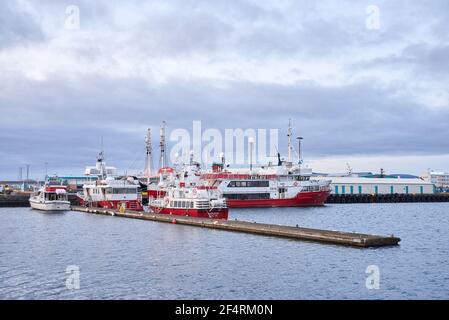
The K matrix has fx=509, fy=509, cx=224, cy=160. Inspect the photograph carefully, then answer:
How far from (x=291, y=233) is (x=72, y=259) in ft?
68.4

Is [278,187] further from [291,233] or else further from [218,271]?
[218,271]

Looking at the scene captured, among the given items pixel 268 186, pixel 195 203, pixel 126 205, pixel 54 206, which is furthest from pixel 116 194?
pixel 268 186

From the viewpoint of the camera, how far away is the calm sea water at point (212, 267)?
28047 millimetres

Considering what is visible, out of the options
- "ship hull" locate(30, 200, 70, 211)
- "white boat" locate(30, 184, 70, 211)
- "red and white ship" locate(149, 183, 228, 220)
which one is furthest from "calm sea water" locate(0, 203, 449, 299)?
"white boat" locate(30, 184, 70, 211)

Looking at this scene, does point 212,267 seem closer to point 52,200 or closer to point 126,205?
point 126,205

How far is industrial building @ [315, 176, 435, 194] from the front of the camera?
581 feet

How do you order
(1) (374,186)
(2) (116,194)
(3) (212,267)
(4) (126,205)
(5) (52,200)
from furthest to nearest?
(1) (374,186) → (5) (52,200) → (2) (116,194) → (4) (126,205) → (3) (212,267)

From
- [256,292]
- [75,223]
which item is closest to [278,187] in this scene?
[75,223]

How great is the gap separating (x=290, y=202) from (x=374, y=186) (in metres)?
74.6

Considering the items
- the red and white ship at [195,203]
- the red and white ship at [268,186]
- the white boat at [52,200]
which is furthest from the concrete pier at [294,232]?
the red and white ship at [268,186]

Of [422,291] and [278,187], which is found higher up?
[278,187]

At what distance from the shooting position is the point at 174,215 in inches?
2901

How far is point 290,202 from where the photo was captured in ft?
380

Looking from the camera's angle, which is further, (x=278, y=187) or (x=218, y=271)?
(x=278, y=187)
